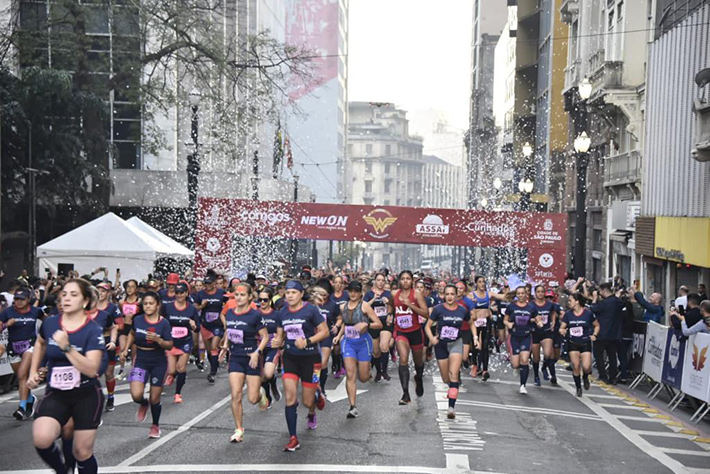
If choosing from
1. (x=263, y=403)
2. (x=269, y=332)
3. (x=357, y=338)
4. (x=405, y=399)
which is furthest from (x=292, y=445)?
(x=405, y=399)

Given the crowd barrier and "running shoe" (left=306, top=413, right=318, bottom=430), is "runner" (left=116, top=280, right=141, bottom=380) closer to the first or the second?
"running shoe" (left=306, top=413, right=318, bottom=430)

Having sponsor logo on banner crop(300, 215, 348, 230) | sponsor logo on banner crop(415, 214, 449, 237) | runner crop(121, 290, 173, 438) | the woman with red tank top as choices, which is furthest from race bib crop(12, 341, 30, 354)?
sponsor logo on banner crop(415, 214, 449, 237)

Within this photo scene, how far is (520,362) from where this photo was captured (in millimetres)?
18125

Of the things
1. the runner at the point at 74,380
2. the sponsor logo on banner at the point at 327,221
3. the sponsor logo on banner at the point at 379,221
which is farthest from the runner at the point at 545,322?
the sponsor logo on banner at the point at 327,221

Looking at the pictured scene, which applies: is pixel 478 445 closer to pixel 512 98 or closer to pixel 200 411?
pixel 200 411

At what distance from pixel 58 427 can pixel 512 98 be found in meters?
64.1

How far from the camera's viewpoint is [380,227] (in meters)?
31.3

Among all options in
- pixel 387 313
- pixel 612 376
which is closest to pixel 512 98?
pixel 612 376

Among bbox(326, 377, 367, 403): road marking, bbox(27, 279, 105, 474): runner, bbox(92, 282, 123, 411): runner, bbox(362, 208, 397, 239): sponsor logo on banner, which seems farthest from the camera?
bbox(362, 208, 397, 239): sponsor logo on banner

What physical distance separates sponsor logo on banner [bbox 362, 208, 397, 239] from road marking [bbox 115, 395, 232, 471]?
15.8 metres

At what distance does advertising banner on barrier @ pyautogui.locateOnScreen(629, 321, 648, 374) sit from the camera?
2021 cm

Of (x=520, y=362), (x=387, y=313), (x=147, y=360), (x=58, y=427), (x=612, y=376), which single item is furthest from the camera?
(x=612, y=376)

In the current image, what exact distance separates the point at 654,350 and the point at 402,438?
8.17 meters

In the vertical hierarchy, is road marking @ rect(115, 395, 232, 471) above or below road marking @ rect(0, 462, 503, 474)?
below
